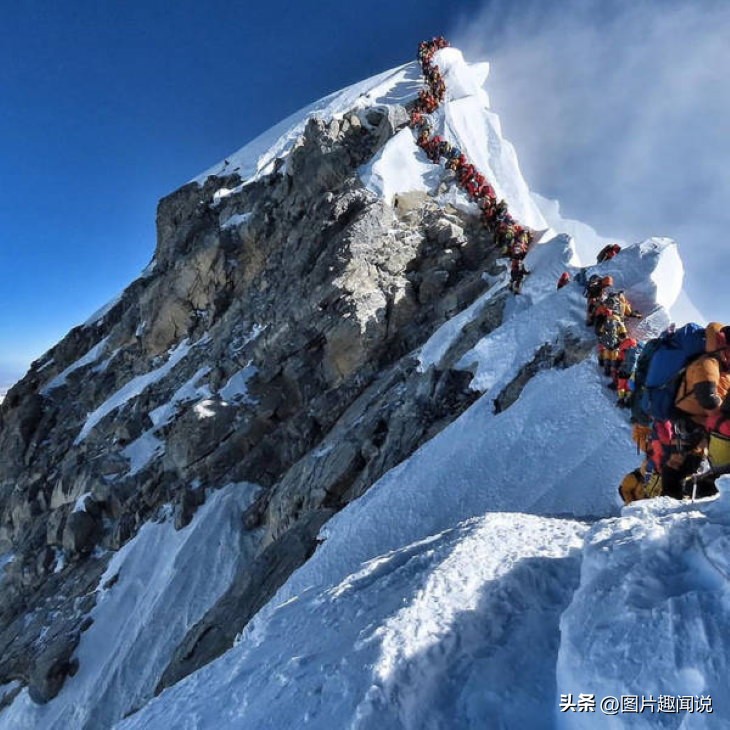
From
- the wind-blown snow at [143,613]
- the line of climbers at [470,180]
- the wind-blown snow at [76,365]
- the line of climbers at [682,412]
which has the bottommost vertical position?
the wind-blown snow at [143,613]

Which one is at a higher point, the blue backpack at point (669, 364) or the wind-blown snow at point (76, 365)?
the wind-blown snow at point (76, 365)

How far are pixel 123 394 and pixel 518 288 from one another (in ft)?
87.1

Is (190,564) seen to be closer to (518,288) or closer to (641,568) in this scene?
(518,288)

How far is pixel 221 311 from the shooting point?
3194 cm

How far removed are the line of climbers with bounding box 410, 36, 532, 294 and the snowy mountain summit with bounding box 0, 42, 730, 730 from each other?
67 cm

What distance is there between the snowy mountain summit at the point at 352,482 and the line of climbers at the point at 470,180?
2.19ft

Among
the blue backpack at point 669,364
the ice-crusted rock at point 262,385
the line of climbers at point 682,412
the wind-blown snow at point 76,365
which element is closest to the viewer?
the line of climbers at point 682,412

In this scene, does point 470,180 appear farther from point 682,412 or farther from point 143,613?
point 143,613

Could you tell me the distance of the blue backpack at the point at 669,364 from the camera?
5.88 meters

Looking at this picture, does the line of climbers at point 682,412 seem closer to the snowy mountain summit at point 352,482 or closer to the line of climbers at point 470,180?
the snowy mountain summit at point 352,482

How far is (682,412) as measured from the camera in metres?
5.91

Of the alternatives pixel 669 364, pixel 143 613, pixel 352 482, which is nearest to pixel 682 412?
pixel 669 364

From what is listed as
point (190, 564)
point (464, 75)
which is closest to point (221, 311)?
point (190, 564)

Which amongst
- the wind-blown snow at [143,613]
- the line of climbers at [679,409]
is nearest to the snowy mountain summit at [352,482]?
the wind-blown snow at [143,613]
